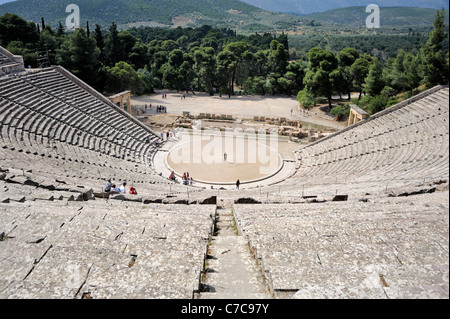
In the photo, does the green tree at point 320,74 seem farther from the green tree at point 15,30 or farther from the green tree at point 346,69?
the green tree at point 15,30

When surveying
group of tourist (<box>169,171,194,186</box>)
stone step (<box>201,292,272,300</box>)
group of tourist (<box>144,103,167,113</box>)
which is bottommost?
group of tourist (<box>169,171,194,186</box>)

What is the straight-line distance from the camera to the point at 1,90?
63.8ft

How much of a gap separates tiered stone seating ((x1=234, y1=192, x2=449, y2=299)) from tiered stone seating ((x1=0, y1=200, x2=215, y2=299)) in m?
1.32

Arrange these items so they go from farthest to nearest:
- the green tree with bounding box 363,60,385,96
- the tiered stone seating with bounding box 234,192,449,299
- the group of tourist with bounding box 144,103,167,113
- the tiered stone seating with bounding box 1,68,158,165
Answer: the group of tourist with bounding box 144,103,167,113, the green tree with bounding box 363,60,385,96, the tiered stone seating with bounding box 1,68,158,165, the tiered stone seating with bounding box 234,192,449,299

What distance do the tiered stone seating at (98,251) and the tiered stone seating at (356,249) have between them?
1324mm

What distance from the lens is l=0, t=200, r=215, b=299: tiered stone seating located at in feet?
14.3

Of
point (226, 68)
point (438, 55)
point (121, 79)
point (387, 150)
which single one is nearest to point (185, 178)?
point (387, 150)

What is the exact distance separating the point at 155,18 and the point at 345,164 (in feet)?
667

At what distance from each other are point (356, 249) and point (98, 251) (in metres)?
4.23

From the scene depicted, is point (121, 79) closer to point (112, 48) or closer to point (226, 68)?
point (112, 48)

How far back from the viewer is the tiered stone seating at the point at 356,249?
3.44 m

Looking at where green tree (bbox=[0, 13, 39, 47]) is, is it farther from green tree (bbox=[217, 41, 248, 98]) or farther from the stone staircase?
the stone staircase

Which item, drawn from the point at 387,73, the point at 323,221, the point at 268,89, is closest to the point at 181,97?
the point at 268,89

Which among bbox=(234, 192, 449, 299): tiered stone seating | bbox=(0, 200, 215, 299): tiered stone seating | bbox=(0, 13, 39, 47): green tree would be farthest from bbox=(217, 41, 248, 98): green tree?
bbox=(0, 200, 215, 299): tiered stone seating
